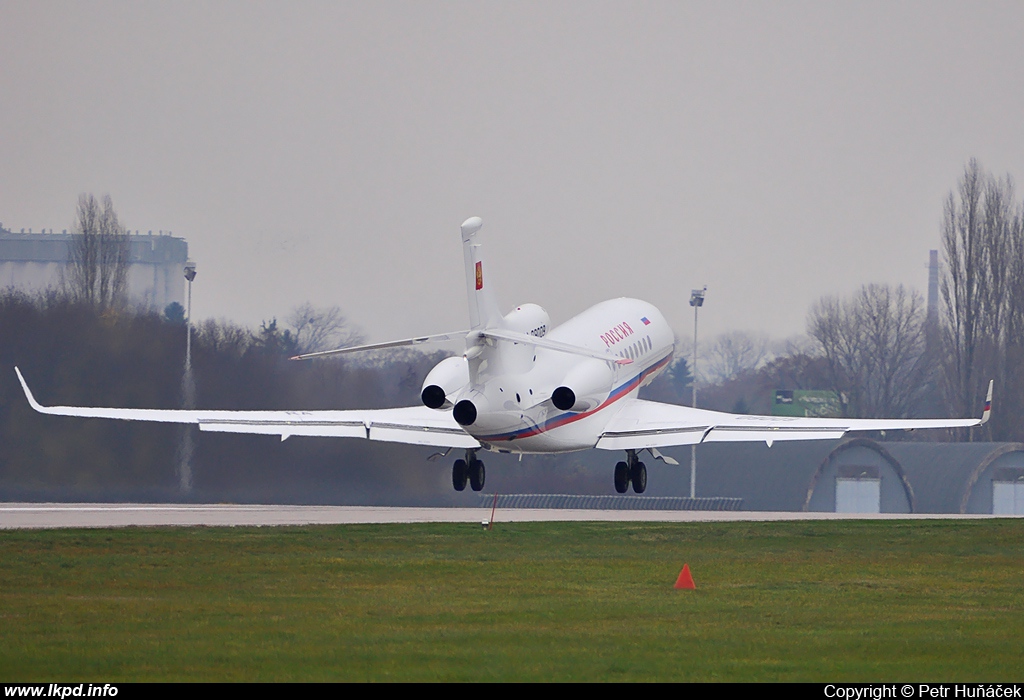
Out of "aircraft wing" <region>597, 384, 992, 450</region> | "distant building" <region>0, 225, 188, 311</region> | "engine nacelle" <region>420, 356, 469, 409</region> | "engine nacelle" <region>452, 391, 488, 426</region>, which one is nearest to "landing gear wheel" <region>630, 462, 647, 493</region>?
"aircraft wing" <region>597, 384, 992, 450</region>

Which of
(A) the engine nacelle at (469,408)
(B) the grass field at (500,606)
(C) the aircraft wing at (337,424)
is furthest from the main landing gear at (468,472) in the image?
(A) the engine nacelle at (469,408)

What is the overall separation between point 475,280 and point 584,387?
5.07m

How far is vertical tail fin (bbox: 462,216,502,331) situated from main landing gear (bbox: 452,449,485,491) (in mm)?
6551

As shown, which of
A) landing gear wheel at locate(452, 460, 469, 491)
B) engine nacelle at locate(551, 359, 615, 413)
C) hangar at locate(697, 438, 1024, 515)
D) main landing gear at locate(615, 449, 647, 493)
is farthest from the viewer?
hangar at locate(697, 438, 1024, 515)

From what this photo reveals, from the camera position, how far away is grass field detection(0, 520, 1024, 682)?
18.4 m

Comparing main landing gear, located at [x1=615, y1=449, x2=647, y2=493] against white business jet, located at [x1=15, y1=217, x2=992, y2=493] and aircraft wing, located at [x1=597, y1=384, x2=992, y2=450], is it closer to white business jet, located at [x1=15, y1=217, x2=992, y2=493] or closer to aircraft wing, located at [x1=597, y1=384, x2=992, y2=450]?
white business jet, located at [x1=15, y1=217, x2=992, y2=493]

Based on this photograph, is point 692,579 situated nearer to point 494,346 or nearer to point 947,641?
point 947,641

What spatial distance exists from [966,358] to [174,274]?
47.2m

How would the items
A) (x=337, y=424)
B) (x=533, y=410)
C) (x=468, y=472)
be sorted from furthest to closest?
(x=337, y=424) → (x=468, y=472) → (x=533, y=410)

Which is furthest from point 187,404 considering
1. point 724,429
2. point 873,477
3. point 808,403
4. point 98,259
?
point 808,403

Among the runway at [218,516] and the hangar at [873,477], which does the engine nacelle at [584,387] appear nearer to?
the runway at [218,516]

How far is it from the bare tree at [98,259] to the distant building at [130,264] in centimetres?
55

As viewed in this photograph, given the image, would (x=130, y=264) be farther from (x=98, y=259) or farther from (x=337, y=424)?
(x=337, y=424)

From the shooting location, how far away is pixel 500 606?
80.0ft
